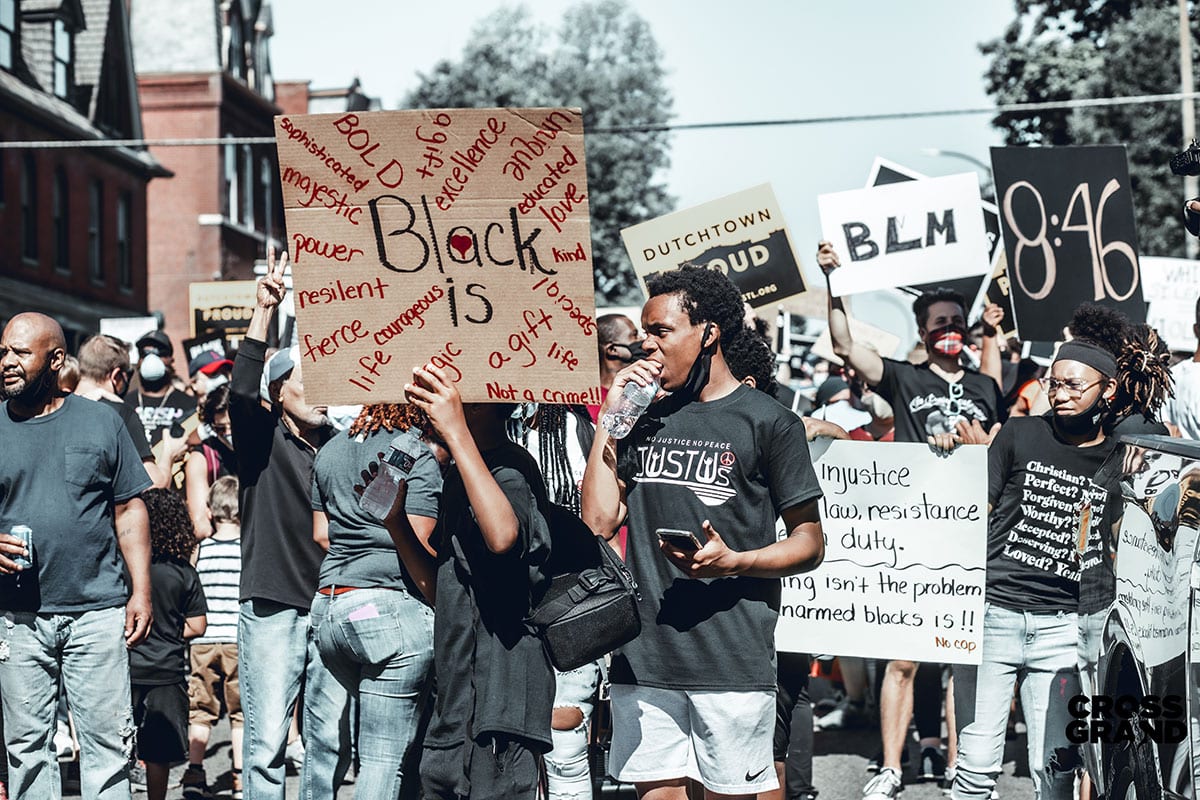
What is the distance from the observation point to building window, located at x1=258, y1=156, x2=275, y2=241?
4547 cm

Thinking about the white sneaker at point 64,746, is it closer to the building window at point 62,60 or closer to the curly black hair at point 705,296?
the curly black hair at point 705,296

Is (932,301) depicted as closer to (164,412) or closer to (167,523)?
(167,523)

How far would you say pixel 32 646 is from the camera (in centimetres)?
593

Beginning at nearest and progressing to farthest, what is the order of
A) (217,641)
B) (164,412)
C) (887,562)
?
(887,562)
(217,641)
(164,412)

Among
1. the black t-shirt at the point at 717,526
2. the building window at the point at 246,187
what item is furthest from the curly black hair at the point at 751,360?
the building window at the point at 246,187

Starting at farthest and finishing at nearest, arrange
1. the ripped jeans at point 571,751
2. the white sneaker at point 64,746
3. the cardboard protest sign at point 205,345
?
1. the cardboard protest sign at point 205,345
2. the white sneaker at point 64,746
3. the ripped jeans at point 571,751

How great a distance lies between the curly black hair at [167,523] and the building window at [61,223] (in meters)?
27.3

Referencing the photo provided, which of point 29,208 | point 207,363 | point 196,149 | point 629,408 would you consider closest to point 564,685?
point 629,408

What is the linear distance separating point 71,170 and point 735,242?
90.7 feet

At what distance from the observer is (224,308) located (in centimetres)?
1308

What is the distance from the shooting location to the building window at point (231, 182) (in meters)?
42.0

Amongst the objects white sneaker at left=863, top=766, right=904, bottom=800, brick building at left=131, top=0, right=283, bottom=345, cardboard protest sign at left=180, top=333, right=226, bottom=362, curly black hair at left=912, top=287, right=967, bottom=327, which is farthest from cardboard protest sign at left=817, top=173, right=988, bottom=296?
brick building at left=131, top=0, right=283, bottom=345

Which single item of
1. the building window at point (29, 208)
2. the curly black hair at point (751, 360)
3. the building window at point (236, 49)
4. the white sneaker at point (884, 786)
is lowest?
the white sneaker at point (884, 786)

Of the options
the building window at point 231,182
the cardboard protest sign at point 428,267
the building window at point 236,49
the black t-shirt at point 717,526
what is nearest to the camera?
the cardboard protest sign at point 428,267
